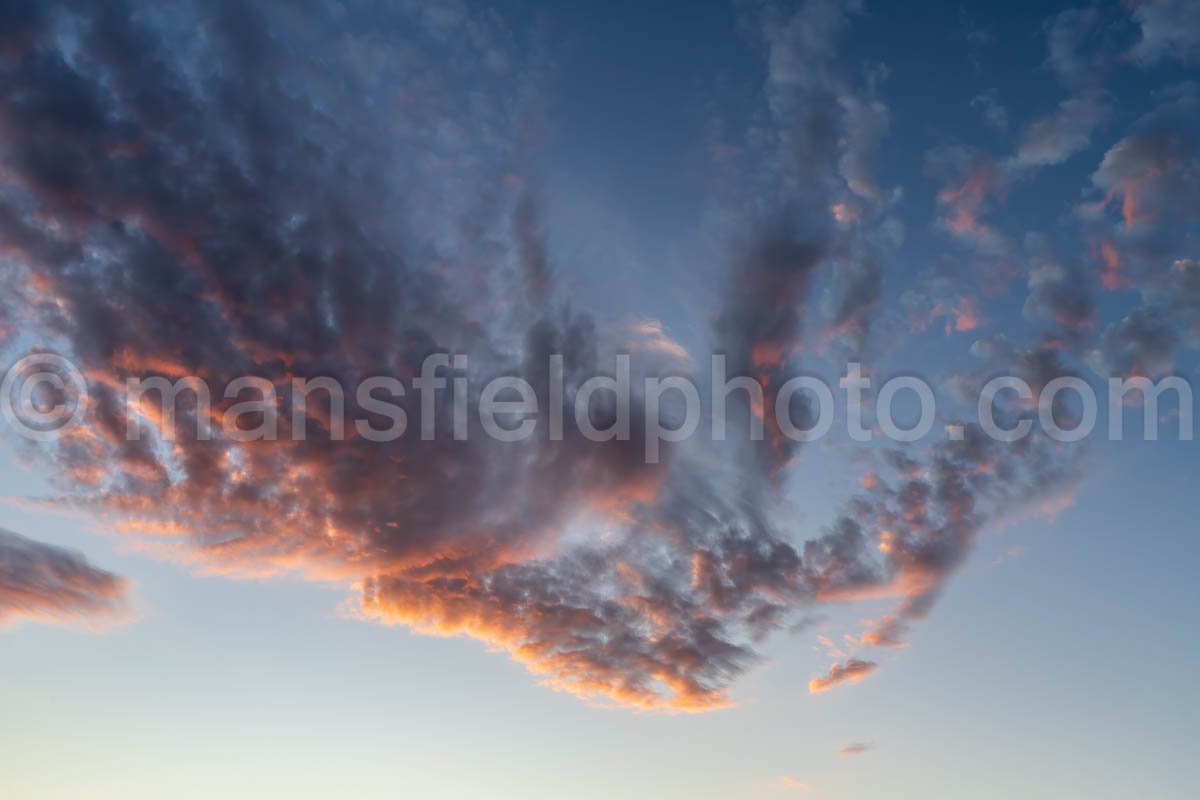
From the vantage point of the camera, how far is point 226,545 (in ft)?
173

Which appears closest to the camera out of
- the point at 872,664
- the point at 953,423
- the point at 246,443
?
the point at 246,443

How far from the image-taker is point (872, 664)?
6228cm

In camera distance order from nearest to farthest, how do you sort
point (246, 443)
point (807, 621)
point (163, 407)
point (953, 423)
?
1. point (163, 407)
2. point (246, 443)
3. point (953, 423)
4. point (807, 621)

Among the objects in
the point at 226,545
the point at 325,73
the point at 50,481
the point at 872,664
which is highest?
the point at 325,73

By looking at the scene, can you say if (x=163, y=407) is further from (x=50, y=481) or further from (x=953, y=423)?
(x=953, y=423)

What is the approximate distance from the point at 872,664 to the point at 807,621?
11068 millimetres

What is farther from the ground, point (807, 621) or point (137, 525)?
point (137, 525)

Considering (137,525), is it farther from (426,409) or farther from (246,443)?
(426,409)

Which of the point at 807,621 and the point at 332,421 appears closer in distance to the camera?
the point at 332,421

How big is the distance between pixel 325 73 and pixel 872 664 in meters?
67.3

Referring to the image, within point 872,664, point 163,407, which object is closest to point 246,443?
point 163,407

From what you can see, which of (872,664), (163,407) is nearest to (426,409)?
(163,407)

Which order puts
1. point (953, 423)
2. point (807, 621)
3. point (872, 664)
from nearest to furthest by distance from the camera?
1. point (953, 423)
2. point (807, 621)
3. point (872, 664)

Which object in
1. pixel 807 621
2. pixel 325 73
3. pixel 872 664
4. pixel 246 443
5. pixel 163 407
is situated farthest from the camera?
pixel 872 664
